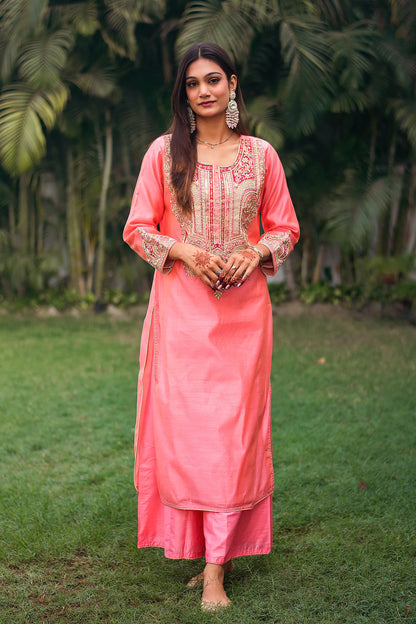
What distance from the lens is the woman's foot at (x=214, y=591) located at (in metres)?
2.55

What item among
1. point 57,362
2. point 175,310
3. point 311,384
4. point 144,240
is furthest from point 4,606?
point 57,362

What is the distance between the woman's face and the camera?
257cm

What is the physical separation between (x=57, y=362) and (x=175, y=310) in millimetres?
4151

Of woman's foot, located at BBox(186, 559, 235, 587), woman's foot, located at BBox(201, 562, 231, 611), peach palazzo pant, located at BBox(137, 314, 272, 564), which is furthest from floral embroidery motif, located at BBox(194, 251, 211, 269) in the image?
woman's foot, located at BBox(186, 559, 235, 587)

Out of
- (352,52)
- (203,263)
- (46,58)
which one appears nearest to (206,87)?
(203,263)

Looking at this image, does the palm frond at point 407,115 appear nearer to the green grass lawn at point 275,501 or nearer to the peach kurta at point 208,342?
the green grass lawn at point 275,501

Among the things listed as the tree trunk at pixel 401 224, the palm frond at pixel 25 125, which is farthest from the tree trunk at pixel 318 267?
the palm frond at pixel 25 125

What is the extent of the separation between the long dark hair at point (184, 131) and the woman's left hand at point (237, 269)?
0.28 m

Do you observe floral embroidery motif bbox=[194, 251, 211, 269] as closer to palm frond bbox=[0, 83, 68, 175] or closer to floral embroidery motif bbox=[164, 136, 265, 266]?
floral embroidery motif bbox=[164, 136, 265, 266]

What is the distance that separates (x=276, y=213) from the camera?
2.76 metres

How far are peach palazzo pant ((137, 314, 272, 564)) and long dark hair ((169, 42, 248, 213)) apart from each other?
59 centimetres

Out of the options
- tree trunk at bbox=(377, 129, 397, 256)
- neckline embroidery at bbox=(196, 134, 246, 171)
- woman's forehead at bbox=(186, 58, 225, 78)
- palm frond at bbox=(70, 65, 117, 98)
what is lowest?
tree trunk at bbox=(377, 129, 397, 256)

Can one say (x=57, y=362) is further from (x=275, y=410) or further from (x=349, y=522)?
(x=349, y=522)

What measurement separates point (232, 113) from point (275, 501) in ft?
6.36
